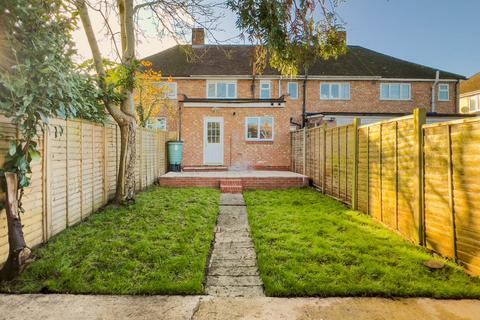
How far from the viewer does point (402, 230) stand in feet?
Result: 18.4

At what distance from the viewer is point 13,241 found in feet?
12.1

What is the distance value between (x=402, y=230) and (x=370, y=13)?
656 centimetres

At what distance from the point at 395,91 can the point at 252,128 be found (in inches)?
526

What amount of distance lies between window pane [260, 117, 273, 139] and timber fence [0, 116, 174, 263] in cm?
893

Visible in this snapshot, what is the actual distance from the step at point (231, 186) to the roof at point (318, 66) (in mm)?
12753

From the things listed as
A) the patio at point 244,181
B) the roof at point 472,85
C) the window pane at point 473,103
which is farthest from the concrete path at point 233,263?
the roof at point 472,85

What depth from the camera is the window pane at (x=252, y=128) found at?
53.5 feet

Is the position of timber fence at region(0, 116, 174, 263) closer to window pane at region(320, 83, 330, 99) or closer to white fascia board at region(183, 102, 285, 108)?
white fascia board at region(183, 102, 285, 108)

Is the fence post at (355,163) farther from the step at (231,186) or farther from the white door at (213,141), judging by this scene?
the white door at (213,141)

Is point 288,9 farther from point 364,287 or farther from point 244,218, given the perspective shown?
point 364,287

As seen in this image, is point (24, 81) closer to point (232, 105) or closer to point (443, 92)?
point (232, 105)

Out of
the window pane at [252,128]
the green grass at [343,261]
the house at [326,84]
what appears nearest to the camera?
the green grass at [343,261]

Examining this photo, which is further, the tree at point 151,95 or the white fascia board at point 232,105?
the tree at point 151,95

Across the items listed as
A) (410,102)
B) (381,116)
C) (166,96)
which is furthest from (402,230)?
(410,102)
